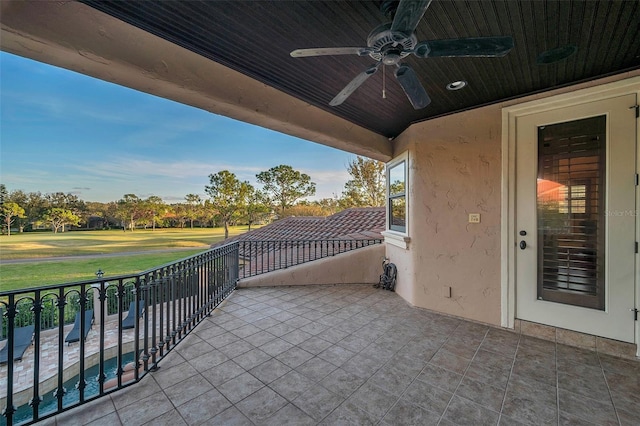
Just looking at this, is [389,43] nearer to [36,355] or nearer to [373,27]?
[373,27]

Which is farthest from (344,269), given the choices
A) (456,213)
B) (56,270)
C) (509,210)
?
(56,270)

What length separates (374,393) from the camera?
1.79m

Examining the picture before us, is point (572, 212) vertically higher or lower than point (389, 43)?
lower

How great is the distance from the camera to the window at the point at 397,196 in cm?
390

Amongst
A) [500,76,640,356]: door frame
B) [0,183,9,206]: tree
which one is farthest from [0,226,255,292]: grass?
[500,76,640,356]: door frame

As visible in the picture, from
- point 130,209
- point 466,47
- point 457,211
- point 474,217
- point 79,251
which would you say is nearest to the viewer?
point 466,47

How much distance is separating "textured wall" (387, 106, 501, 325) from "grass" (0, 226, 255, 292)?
4.30 m

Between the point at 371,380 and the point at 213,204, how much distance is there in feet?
40.2

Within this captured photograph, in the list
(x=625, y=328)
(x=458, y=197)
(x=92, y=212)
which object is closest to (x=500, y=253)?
(x=458, y=197)

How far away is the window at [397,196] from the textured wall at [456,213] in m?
0.31

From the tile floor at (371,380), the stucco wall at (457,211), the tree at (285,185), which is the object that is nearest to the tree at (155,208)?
the tree at (285,185)

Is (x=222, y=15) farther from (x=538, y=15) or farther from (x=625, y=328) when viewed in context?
(x=625, y=328)

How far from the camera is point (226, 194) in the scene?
41.8 ft

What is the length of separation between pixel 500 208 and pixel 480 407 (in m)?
2.05
